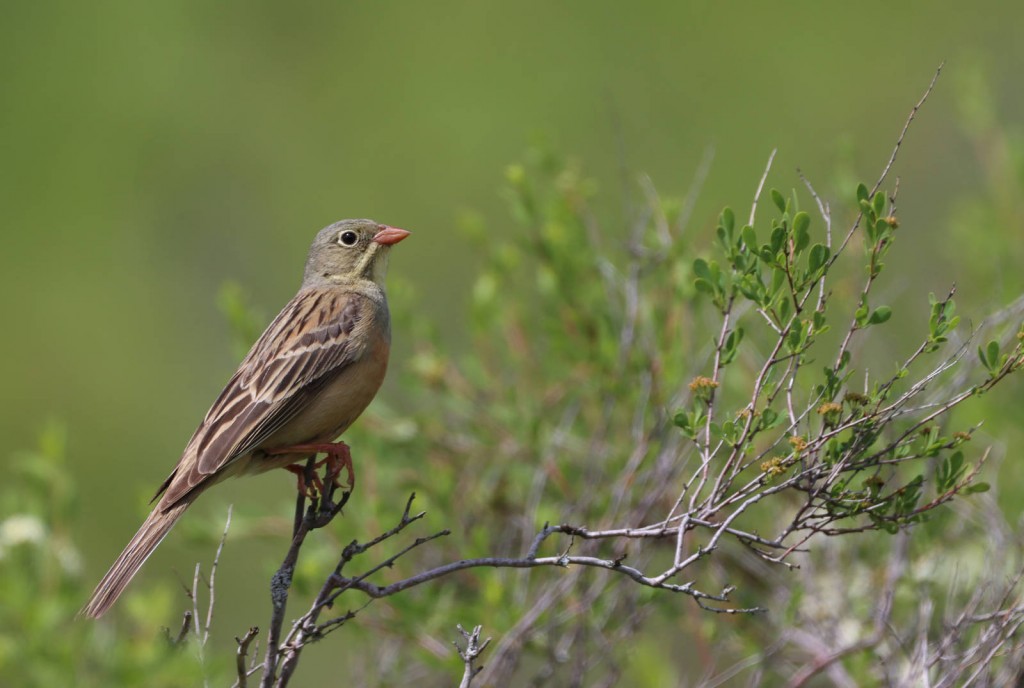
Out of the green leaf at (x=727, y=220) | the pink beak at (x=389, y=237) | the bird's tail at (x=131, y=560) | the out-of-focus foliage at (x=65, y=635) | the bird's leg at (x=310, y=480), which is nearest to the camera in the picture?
the out-of-focus foliage at (x=65, y=635)

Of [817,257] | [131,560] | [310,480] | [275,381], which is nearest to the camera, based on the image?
[817,257]

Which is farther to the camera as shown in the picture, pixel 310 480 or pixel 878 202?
pixel 310 480

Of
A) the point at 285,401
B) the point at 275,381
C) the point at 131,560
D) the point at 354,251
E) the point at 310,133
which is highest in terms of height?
the point at 310,133

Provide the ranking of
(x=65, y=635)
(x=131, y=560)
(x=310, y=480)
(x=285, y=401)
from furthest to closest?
(x=285, y=401) → (x=310, y=480) → (x=131, y=560) → (x=65, y=635)

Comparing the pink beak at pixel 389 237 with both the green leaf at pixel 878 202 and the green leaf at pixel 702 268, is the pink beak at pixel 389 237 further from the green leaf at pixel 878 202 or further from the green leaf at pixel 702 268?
the green leaf at pixel 878 202

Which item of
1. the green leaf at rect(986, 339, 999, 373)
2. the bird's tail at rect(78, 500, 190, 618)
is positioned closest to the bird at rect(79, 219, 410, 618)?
the bird's tail at rect(78, 500, 190, 618)

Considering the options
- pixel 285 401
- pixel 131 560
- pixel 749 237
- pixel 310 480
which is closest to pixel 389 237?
pixel 285 401

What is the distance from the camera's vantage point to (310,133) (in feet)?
54.3

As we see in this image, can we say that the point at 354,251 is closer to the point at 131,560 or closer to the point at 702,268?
the point at 131,560

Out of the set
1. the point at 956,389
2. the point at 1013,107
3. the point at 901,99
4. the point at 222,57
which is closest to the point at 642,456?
the point at 956,389

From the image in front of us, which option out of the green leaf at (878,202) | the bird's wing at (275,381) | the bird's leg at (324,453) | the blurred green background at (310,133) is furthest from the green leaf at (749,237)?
the blurred green background at (310,133)

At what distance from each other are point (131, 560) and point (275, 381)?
1029mm

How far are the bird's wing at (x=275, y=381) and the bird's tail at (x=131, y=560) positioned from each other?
64 mm

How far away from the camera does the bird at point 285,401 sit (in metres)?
5.52
